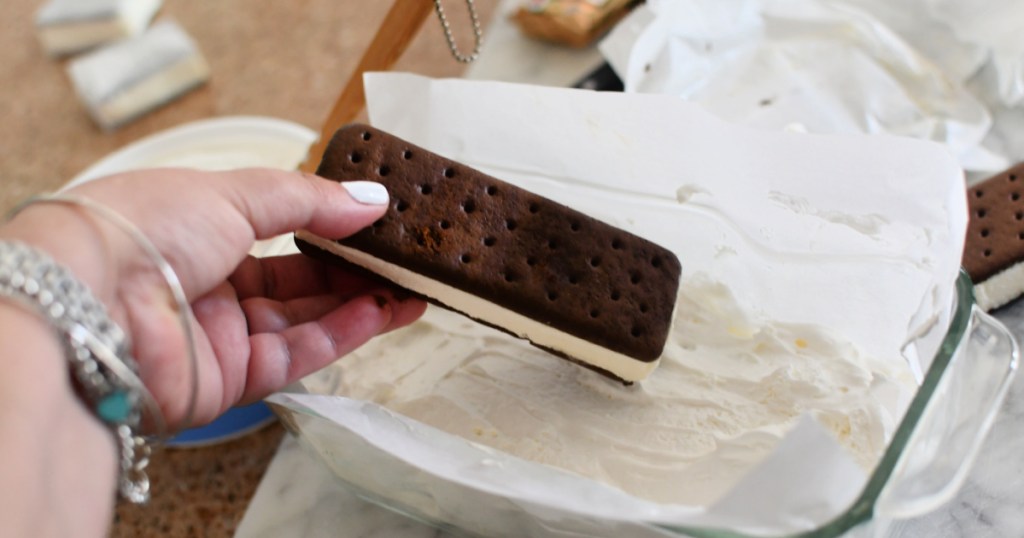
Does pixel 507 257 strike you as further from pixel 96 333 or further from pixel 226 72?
pixel 226 72

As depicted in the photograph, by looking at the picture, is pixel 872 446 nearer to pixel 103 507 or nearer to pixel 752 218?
pixel 752 218

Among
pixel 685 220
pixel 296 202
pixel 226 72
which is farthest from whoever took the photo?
pixel 226 72

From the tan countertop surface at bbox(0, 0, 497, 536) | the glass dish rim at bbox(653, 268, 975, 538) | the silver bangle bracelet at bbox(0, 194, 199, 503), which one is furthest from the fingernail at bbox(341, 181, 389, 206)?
the tan countertop surface at bbox(0, 0, 497, 536)

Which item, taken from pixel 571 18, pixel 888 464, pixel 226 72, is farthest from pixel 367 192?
pixel 226 72

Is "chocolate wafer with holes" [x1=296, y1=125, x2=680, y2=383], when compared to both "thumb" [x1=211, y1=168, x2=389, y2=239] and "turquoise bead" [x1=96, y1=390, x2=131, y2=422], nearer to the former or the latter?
"thumb" [x1=211, y1=168, x2=389, y2=239]

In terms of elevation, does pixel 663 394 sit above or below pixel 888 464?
below
